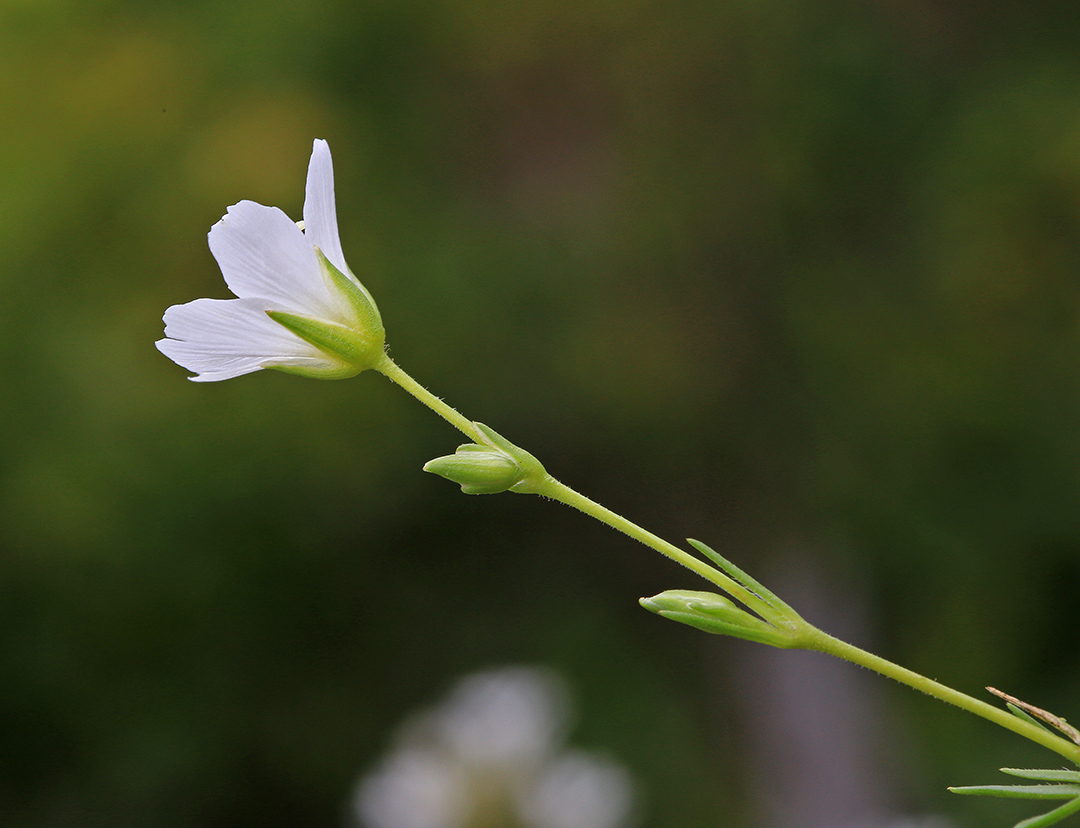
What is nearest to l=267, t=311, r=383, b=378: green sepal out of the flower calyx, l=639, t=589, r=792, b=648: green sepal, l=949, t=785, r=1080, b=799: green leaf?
the flower calyx

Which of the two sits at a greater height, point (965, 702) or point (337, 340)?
point (337, 340)

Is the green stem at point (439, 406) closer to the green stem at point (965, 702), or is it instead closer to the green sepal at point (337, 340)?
the green sepal at point (337, 340)

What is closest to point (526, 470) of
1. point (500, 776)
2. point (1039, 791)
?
point (1039, 791)

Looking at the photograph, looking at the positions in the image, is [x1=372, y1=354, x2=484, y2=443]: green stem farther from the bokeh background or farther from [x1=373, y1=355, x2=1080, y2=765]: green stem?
the bokeh background

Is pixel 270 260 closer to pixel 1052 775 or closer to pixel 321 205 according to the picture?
pixel 321 205

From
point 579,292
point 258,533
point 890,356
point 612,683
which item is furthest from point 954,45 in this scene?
point 258,533

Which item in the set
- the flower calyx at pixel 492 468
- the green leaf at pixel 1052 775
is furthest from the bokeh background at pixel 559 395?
the flower calyx at pixel 492 468
